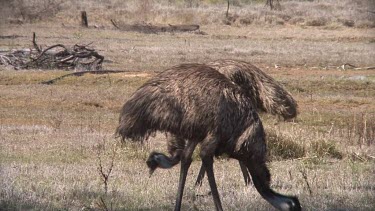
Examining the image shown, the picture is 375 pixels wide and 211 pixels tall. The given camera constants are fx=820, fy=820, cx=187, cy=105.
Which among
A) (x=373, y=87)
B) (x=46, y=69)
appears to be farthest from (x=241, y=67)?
(x=46, y=69)

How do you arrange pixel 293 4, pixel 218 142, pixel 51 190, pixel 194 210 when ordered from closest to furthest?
pixel 218 142, pixel 194 210, pixel 51 190, pixel 293 4

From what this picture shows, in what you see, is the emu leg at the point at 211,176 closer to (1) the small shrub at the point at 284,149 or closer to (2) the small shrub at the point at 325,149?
(2) the small shrub at the point at 325,149

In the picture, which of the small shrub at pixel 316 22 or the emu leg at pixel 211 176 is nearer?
the emu leg at pixel 211 176

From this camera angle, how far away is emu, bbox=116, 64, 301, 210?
710 cm

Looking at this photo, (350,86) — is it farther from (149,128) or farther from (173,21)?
(173,21)

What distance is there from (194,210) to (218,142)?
3.06ft

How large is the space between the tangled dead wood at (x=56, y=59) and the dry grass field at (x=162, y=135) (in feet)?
2.90

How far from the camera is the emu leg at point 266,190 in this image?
6833 millimetres

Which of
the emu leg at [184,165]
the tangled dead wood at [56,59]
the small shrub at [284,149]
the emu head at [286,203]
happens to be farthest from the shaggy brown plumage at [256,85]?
the tangled dead wood at [56,59]

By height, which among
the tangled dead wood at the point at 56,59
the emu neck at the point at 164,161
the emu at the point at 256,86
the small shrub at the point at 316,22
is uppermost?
the emu at the point at 256,86

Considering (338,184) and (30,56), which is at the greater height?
(338,184)

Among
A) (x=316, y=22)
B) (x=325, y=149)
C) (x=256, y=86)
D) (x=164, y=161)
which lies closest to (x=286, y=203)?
(x=164, y=161)

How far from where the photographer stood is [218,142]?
7.13m

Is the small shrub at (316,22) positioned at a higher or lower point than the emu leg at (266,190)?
lower
